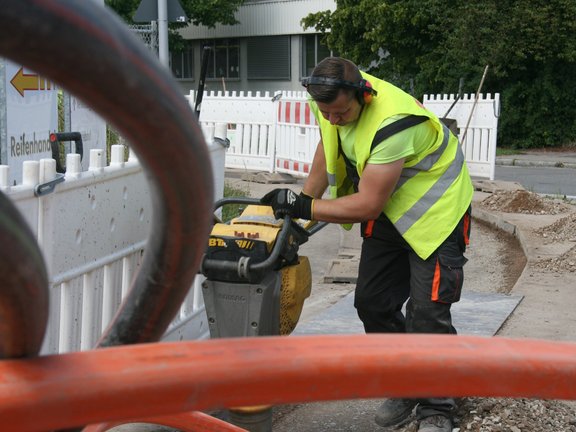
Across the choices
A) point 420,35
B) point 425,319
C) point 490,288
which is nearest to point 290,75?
point 420,35

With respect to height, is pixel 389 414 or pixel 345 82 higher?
pixel 345 82

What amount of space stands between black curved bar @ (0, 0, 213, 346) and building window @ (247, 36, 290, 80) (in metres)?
35.3

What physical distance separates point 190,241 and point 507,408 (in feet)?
10.6

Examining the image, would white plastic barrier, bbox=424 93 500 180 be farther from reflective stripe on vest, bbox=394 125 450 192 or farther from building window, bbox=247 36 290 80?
building window, bbox=247 36 290 80

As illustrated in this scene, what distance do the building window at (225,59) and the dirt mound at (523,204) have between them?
92.0ft

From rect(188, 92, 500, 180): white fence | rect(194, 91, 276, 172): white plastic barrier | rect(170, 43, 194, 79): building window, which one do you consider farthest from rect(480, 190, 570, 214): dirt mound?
rect(170, 43, 194, 79): building window

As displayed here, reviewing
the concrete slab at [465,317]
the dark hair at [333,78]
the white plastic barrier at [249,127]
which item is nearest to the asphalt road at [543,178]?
the white plastic barrier at [249,127]

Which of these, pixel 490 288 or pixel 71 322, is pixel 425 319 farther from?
pixel 490 288

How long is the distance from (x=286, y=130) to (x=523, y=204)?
16.7 ft

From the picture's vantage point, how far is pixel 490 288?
718 centimetres

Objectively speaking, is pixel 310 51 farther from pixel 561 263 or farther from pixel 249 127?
pixel 561 263

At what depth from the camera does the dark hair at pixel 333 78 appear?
12.4 feet

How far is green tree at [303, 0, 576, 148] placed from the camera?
22.5 m

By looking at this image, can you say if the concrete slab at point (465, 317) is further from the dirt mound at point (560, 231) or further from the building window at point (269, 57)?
the building window at point (269, 57)
